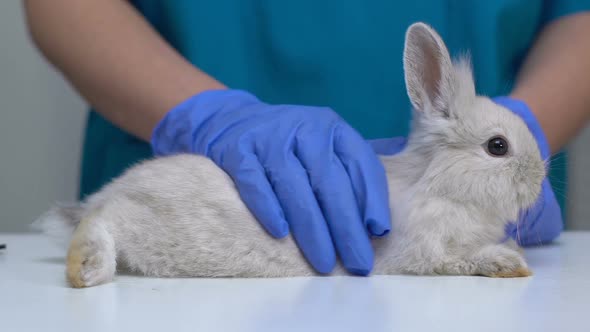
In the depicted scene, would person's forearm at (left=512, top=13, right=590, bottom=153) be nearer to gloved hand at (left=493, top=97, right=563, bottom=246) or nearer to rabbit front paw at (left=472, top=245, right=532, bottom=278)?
gloved hand at (left=493, top=97, right=563, bottom=246)

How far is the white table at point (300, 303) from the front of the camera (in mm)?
818

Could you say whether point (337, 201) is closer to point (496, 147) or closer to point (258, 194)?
point (258, 194)

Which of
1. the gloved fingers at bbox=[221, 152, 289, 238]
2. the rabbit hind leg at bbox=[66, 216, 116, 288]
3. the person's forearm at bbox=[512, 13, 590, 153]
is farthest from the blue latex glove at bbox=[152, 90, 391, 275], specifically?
the person's forearm at bbox=[512, 13, 590, 153]

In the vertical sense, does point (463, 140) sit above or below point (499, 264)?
above

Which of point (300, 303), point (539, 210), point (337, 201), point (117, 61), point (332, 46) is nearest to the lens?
point (300, 303)

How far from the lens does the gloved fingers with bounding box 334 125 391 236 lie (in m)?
1.17

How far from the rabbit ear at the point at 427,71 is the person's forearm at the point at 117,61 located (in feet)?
1.52

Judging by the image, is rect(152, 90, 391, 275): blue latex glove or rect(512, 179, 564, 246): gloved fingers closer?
rect(152, 90, 391, 275): blue latex glove

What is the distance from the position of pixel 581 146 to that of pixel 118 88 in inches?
74.7

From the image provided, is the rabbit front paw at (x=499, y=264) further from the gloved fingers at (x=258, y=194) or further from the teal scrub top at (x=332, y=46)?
the teal scrub top at (x=332, y=46)

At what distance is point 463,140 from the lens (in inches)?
49.6

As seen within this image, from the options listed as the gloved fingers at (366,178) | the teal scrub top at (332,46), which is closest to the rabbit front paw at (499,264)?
the gloved fingers at (366,178)

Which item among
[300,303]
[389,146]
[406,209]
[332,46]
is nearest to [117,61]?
[332,46]

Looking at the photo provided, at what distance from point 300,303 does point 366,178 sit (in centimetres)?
33
